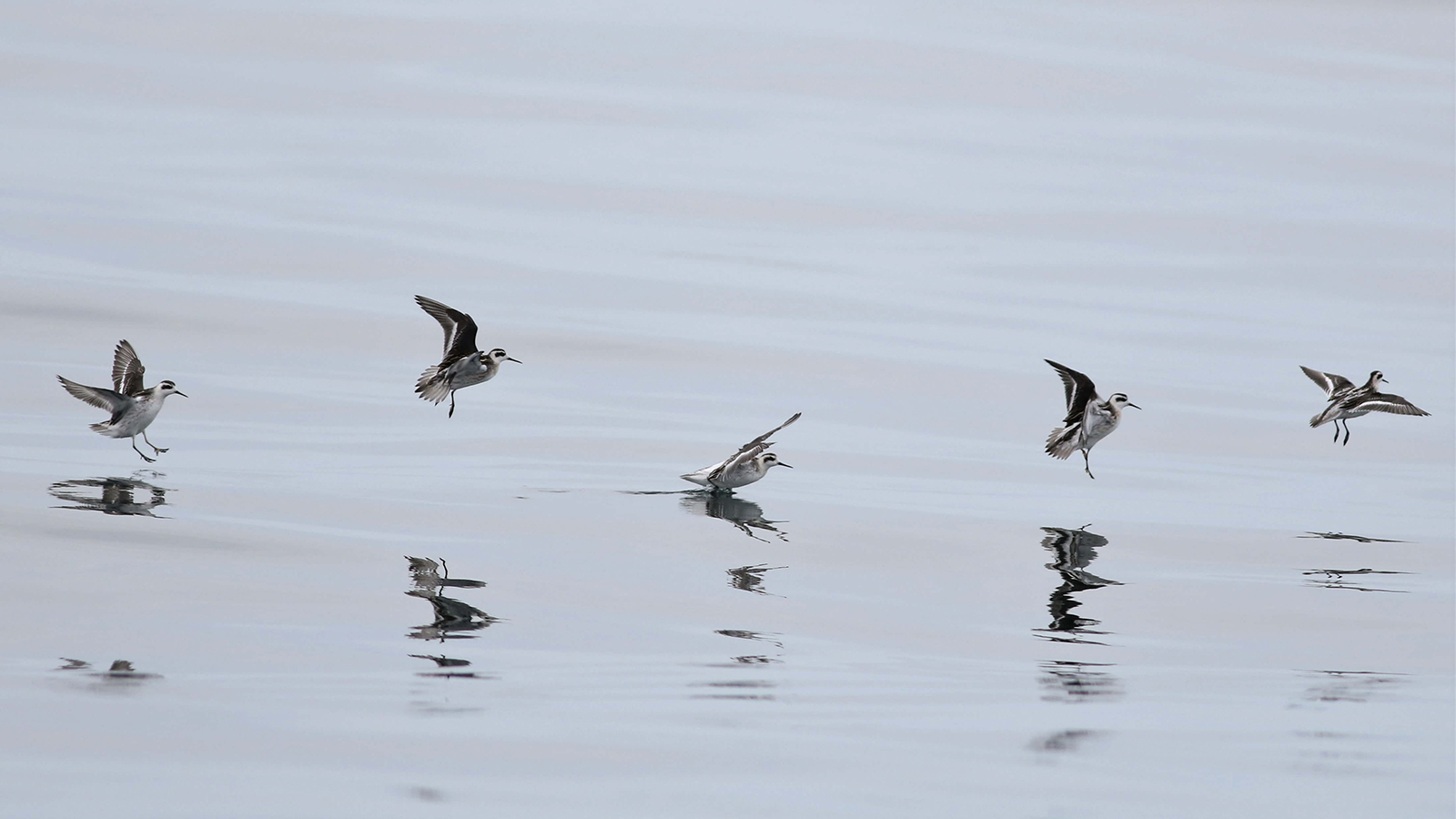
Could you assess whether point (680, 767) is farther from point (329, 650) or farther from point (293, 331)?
point (293, 331)

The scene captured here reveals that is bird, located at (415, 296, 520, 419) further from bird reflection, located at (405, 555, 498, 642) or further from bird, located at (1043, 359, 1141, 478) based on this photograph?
bird, located at (1043, 359, 1141, 478)

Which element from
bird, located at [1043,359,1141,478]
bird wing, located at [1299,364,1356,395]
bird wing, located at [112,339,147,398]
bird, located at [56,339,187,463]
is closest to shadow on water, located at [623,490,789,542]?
bird, located at [1043,359,1141,478]

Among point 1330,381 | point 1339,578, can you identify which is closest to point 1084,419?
point 1339,578

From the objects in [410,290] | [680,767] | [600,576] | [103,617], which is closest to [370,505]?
[600,576]

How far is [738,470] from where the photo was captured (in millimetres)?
13727

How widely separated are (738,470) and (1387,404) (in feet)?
22.0

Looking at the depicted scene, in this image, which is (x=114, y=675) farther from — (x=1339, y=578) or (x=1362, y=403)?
(x=1362, y=403)

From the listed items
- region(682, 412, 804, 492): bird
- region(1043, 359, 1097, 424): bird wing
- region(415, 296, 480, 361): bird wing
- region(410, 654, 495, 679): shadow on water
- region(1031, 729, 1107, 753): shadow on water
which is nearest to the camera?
region(1031, 729, 1107, 753): shadow on water

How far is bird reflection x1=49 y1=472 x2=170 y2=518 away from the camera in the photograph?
38.0 feet

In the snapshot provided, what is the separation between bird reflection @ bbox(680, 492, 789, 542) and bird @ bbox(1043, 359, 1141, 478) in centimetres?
307

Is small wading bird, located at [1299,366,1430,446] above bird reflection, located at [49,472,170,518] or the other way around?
above

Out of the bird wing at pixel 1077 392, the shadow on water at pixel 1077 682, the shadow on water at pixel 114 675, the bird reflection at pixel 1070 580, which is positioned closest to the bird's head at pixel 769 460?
the bird reflection at pixel 1070 580

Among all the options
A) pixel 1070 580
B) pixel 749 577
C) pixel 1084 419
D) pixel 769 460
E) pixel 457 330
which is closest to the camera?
pixel 749 577

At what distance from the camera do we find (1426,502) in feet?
50.9
